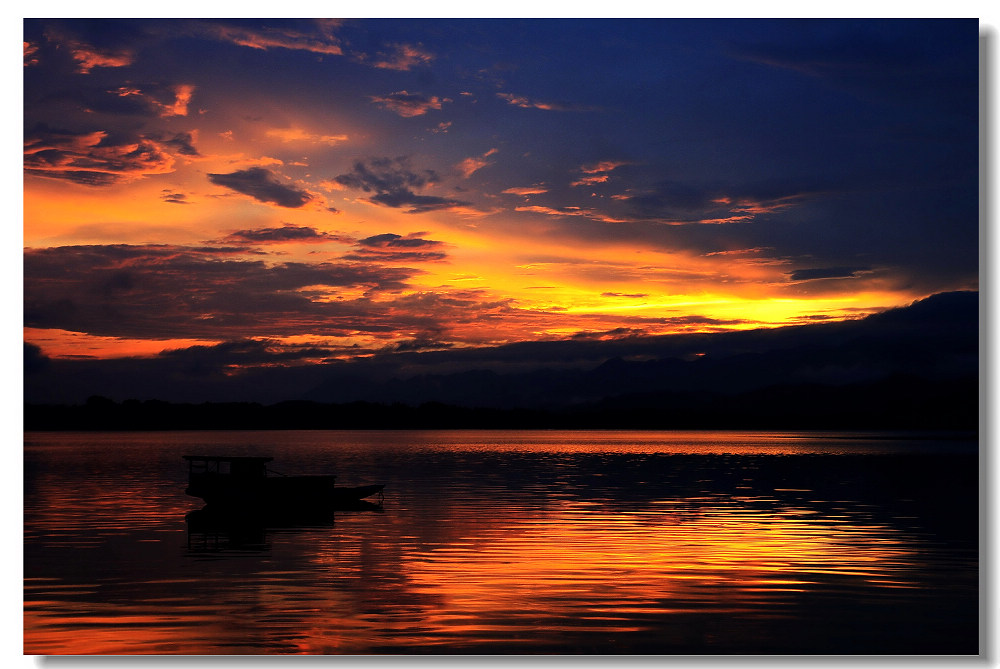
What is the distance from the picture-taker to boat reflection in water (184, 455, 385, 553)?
31438 millimetres

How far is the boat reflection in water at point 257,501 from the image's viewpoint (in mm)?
31438

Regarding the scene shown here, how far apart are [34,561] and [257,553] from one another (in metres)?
5.36

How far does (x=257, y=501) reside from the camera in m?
34.0

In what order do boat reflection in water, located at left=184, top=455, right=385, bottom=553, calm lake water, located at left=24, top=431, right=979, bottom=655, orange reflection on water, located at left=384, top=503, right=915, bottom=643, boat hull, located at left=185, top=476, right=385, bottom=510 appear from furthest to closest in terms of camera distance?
boat hull, located at left=185, top=476, right=385, bottom=510 < boat reflection in water, located at left=184, top=455, right=385, bottom=553 < orange reflection on water, located at left=384, top=503, right=915, bottom=643 < calm lake water, located at left=24, top=431, right=979, bottom=655

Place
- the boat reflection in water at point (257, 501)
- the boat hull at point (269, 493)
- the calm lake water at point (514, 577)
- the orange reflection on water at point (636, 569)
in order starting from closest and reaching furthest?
the calm lake water at point (514, 577)
the orange reflection on water at point (636, 569)
the boat reflection in water at point (257, 501)
the boat hull at point (269, 493)

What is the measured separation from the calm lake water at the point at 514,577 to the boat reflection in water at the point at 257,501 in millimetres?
633

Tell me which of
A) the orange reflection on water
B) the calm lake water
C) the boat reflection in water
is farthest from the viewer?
the boat reflection in water

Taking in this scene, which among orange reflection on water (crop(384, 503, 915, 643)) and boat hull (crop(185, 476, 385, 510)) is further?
boat hull (crop(185, 476, 385, 510))

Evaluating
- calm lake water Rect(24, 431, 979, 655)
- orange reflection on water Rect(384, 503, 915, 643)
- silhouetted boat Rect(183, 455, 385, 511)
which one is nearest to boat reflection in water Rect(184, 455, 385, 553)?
silhouetted boat Rect(183, 455, 385, 511)

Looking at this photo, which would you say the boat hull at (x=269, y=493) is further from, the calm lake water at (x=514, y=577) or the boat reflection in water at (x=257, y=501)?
the calm lake water at (x=514, y=577)

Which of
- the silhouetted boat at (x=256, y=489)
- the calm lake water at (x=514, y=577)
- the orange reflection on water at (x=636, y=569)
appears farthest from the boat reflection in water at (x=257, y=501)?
→ the orange reflection on water at (x=636, y=569)

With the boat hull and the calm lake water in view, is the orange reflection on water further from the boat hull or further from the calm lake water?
the boat hull

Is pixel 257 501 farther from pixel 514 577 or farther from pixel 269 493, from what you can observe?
pixel 514 577

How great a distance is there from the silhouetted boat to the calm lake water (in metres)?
1.43
